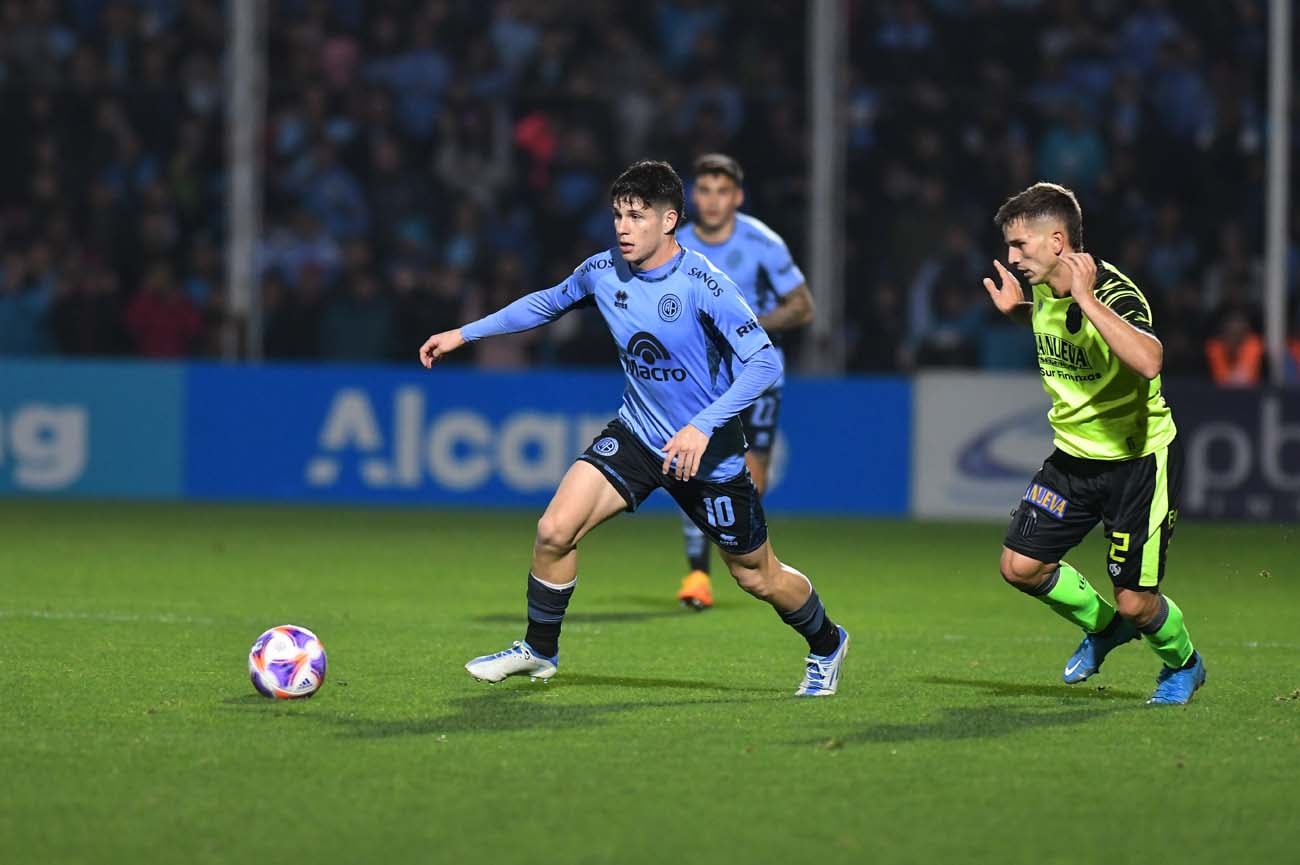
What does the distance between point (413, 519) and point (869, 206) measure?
4486 millimetres

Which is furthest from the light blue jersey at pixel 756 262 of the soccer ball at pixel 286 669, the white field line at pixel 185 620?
the soccer ball at pixel 286 669

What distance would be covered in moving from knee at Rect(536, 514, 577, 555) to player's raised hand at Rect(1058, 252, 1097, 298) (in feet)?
6.35

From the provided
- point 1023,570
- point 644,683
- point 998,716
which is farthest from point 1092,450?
point 644,683

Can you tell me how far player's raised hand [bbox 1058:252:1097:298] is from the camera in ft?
21.7

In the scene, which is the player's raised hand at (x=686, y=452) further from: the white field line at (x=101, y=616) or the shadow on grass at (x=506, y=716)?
the white field line at (x=101, y=616)

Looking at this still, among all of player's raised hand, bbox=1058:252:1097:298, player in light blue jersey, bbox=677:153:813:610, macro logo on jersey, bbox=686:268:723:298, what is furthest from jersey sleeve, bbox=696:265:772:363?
player in light blue jersey, bbox=677:153:813:610

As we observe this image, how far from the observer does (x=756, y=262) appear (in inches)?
409

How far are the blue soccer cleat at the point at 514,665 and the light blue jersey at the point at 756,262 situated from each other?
10.8 ft

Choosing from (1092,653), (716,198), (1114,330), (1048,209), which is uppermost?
(716,198)

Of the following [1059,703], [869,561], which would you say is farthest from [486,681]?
[869,561]

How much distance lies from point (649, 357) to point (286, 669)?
5.49 ft

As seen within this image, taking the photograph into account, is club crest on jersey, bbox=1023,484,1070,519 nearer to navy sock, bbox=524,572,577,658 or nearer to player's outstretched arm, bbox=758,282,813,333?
navy sock, bbox=524,572,577,658

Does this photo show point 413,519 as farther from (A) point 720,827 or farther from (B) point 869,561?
(A) point 720,827

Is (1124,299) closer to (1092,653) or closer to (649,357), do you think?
(1092,653)
